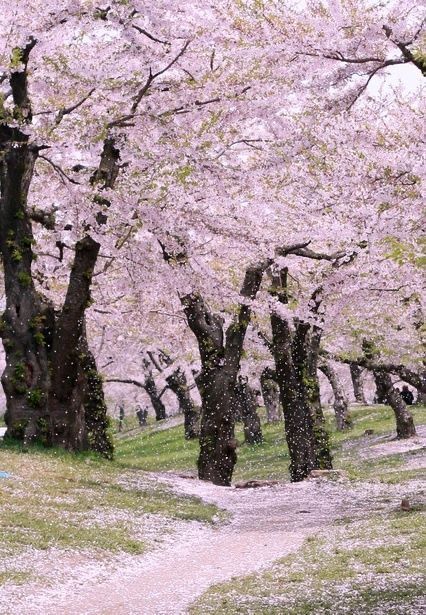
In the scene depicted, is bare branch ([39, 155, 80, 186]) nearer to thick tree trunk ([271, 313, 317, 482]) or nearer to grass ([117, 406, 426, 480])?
thick tree trunk ([271, 313, 317, 482])

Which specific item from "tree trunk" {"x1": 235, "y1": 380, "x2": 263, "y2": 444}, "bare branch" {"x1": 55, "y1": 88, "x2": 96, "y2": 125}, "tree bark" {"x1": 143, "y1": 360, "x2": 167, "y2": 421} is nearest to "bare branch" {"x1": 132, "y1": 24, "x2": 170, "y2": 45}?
"bare branch" {"x1": 55, "y1": 88, "x2": 96, "y2": 125}

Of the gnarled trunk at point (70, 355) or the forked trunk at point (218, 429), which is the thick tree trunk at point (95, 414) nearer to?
the gnarled trunk at point (70, 355)

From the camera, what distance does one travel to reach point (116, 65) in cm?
2247

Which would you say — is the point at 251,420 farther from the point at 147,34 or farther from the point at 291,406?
the point at 147,34

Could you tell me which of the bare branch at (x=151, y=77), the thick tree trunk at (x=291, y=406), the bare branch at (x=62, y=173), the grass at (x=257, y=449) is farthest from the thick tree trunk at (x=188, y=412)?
the bare branch at (x=151, y=77)

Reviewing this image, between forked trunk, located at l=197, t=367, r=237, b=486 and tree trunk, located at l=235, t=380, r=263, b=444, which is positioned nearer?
forked trunk, located at l=197, t=367, r=237, b=486

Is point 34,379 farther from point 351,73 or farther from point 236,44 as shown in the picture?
point 351,73

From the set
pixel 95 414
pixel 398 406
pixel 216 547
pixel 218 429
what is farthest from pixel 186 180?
pixel 398 406

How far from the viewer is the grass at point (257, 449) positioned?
124 ft

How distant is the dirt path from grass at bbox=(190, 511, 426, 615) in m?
0.56

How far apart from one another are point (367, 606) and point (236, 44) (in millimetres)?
14141

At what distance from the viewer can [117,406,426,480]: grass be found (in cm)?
3775

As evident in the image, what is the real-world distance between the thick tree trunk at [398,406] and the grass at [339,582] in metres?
25.8

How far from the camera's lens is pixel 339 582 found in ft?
37.1
